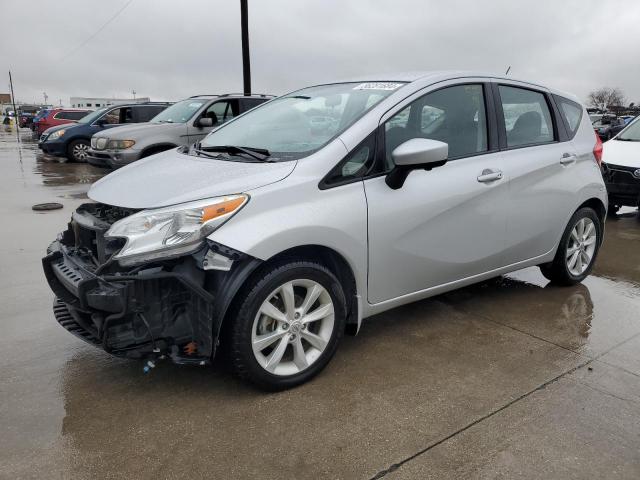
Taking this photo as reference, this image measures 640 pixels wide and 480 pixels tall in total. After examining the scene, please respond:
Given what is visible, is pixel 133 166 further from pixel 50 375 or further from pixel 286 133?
pixel 50 375

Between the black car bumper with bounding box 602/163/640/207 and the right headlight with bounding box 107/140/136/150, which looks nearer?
the black car bumper with bounding box 602/163/640/207

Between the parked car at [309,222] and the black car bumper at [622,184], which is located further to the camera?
the black car bumper at [622,184]

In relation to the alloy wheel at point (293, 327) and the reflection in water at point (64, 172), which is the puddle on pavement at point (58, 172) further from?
the alloy wheel at point (293, 327)

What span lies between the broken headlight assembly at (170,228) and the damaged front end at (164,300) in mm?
38

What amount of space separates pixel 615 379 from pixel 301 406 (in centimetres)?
184

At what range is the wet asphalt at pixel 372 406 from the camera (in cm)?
237

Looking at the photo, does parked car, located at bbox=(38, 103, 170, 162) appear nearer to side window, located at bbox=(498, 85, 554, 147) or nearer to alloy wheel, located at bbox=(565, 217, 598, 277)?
side window, located at bbox=(498, 85, 554, 147)

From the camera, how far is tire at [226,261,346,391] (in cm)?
270

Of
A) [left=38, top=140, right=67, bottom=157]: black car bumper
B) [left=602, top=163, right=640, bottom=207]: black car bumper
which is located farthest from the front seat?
[left=38, top=140, right=67, bottom=157]: black car bumper

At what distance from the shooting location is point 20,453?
7.91ft

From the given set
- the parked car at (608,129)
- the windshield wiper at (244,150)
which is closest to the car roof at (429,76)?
the windshield wiper at (244,150)

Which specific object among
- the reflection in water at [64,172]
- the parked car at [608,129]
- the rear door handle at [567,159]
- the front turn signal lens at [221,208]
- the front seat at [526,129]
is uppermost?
the front seat at [526,129]

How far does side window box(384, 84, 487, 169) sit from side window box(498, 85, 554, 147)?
0.27 meters

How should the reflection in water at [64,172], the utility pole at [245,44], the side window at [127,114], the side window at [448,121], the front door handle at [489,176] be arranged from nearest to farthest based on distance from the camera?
the side window at [448,121], the front door handle at [489,176], the reflection in water at [64,172], the side window at [127,114], the utility pole at [245,44]
